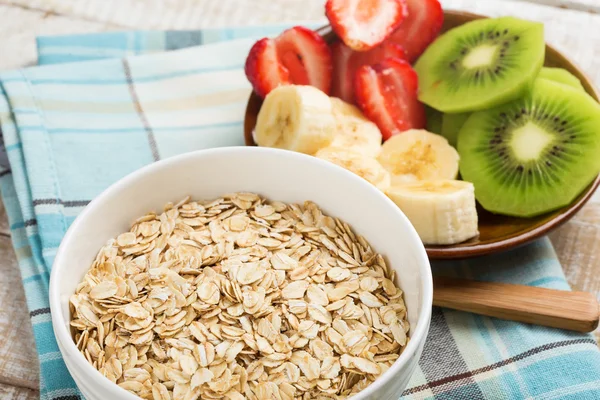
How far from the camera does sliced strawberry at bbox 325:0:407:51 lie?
48.6 inches

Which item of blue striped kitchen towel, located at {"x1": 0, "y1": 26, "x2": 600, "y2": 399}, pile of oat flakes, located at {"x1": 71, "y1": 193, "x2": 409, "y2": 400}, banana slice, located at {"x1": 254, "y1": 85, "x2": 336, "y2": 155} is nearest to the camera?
pile of oat flakes, located at {"x1": 71, "y1": 193, "x2": 409, "y2": 400}

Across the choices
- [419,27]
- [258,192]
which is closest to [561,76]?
[419,27]

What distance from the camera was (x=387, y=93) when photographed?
1.22 m

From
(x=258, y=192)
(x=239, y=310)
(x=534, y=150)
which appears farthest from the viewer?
(x=534, y=150)

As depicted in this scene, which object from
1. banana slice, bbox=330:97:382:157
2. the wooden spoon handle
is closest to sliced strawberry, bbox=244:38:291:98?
banana slice, bbox=330:97:382:157

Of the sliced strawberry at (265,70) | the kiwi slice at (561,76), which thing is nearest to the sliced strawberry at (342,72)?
the sliced strawberry at (265,70)

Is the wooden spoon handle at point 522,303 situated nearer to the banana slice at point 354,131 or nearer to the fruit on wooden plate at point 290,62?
the banana slice at point 354,131

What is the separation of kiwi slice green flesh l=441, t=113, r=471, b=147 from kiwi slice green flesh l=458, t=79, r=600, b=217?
0.03 metres

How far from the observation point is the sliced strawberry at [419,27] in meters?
1.30

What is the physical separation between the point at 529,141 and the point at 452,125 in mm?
139

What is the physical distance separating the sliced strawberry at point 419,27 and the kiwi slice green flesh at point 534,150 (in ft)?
0.64

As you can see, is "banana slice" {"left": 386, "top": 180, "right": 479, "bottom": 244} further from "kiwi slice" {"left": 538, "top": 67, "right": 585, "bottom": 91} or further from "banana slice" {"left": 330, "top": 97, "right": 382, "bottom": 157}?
"kiwi slice" {"left": 538, "top": 67, "right": 585, "bottom": 91}

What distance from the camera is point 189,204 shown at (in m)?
0.95

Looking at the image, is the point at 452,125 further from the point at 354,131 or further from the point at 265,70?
the point at 265,70
